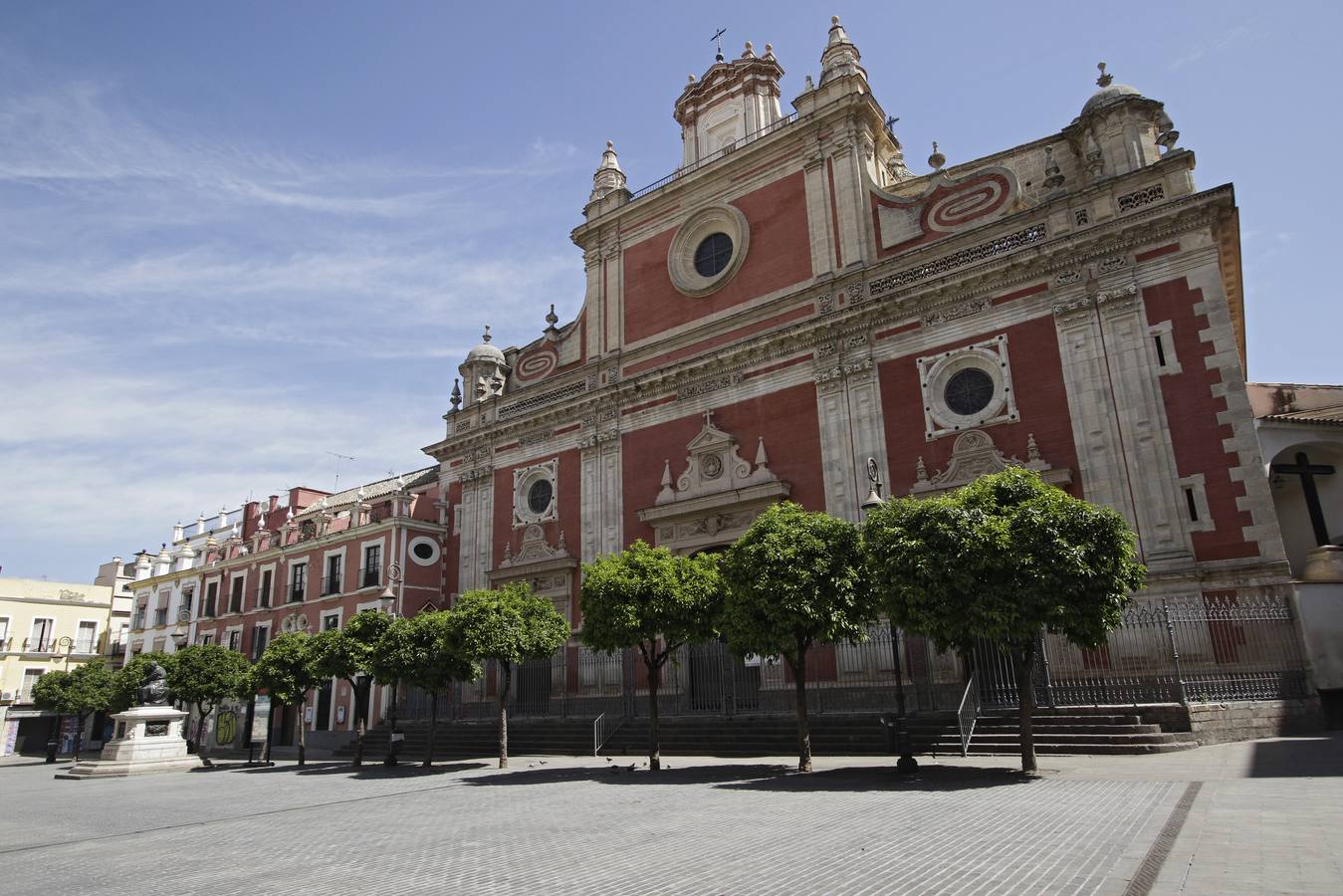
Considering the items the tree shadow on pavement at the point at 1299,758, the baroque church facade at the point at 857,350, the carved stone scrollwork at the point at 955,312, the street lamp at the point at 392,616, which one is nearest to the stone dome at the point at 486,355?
the baroque church facade at the point at 857,350

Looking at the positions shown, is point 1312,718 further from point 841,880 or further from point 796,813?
point 841,880

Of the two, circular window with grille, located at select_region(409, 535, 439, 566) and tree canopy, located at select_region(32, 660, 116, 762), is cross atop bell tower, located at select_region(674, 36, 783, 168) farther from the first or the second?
tree canopy, located at select_region(32, 660, 116, 762)

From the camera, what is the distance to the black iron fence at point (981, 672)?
15000mm

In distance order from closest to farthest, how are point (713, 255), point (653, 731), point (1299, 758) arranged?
point (1299, 758)
point (653, 731)
point (713, 255)

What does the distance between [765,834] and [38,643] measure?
166 ft

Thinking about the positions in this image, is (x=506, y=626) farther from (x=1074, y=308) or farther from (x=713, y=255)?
(x=1074, y=308)

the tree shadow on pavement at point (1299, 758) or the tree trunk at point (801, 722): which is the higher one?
the tree trunk at point (801, 722)

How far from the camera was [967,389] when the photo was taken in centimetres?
1995

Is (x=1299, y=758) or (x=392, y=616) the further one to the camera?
(x=392, y=616)

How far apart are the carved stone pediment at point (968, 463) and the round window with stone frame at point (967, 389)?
381 millimetres

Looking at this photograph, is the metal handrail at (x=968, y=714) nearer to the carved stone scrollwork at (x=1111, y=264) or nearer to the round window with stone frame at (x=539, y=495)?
the carved stone scrollwork at (x=1111, y=264)

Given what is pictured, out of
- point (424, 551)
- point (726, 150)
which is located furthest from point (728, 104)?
point (424, 551)

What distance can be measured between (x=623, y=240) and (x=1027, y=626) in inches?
800

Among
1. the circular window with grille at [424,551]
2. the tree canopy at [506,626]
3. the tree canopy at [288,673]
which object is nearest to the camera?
the tree canopy at [506,626]
